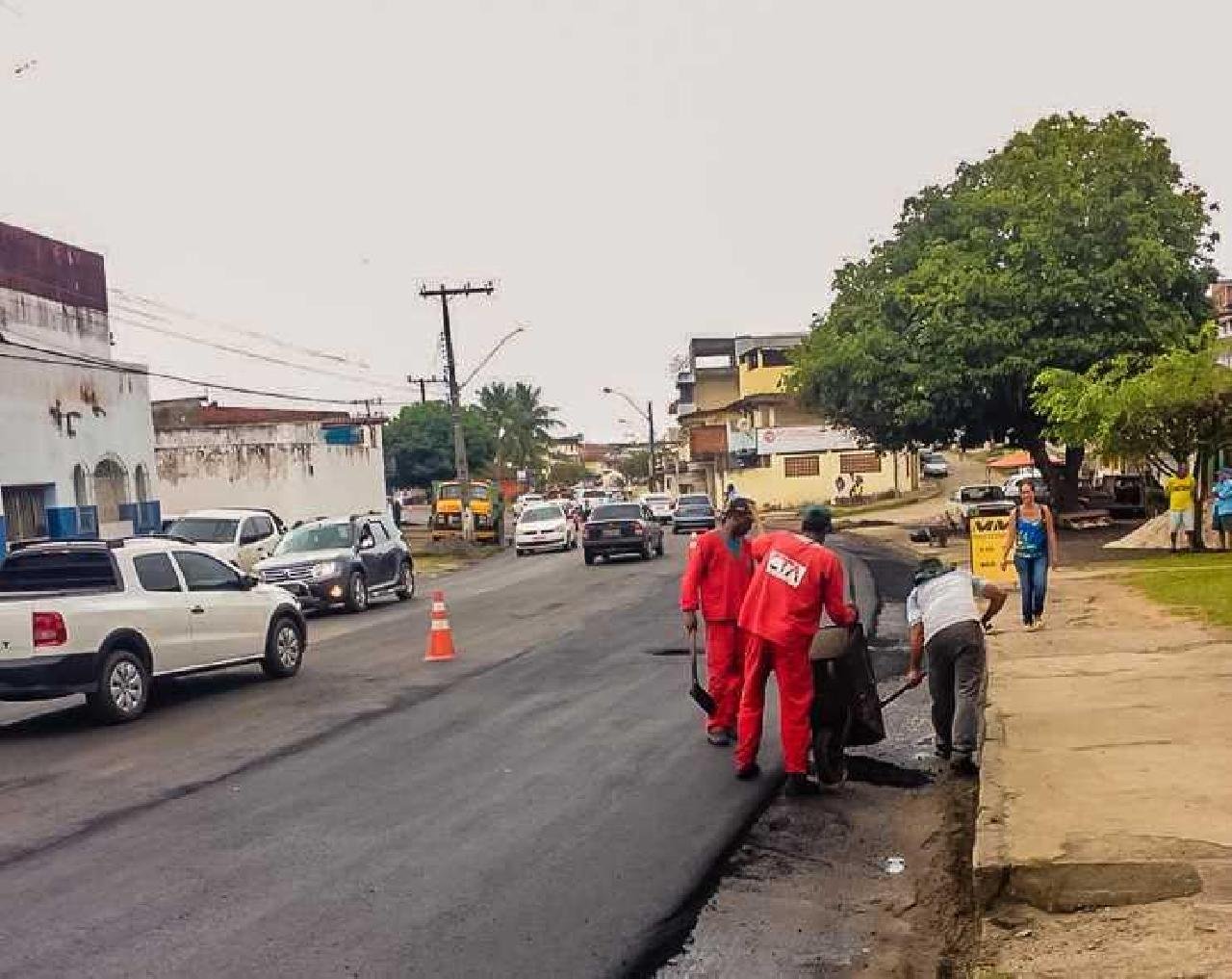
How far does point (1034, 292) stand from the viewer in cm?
3284

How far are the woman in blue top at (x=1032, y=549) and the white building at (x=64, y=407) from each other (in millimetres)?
22458

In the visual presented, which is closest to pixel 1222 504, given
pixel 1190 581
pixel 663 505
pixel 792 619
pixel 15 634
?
pixel 1190 581

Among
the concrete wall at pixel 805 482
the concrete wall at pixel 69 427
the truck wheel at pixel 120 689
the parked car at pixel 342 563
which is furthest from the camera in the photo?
the concrete wall at pixel 805 482

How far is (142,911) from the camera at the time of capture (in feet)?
20.0

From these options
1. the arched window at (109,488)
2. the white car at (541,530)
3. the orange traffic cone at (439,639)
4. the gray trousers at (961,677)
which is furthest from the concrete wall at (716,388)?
the gray trousers at (961,677)

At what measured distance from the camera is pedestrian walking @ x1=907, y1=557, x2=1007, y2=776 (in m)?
8.34

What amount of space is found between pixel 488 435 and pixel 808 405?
2217 inches

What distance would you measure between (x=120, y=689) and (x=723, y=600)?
5697mm

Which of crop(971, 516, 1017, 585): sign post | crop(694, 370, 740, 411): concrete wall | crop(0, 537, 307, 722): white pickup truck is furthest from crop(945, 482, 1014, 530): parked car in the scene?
crop(694, 370, 740, 411): concrete wall

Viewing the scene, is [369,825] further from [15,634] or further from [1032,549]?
[1032,549]

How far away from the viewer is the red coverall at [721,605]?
9359 mm

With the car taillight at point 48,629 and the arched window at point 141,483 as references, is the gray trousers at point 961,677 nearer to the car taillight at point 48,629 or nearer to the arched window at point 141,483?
the car taillight at point 48,629

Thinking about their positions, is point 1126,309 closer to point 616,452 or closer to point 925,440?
point 925,440

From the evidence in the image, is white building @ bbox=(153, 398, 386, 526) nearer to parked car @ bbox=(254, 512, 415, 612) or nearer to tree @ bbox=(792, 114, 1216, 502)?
tree @ bbox=(792, 114, 1216, 502)
